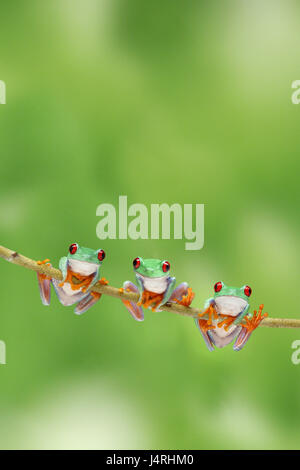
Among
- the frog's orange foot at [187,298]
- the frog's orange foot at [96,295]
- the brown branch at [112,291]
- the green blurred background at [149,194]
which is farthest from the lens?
the green blurred background at [149,194]

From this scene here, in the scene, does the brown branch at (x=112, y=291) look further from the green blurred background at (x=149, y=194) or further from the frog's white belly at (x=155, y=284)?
the green blurred background at (x=149, y=194)

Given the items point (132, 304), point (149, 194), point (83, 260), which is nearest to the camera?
point (83, 260)

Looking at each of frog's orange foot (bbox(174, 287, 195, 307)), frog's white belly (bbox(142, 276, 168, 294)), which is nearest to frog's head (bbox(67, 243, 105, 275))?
frog's white belly (bbox(142, 276, 168, 294))

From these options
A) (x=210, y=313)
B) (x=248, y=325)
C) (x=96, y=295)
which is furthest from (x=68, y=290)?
(x=248, y=325)

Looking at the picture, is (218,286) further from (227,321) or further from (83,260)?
(83,260)

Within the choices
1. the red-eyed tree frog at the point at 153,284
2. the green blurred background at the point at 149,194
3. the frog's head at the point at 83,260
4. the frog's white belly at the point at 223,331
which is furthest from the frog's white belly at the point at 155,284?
the green blurred background at the point at 149,194

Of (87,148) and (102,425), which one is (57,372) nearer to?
(102,425)

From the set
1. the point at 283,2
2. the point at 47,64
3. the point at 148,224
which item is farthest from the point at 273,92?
the point at 47,64
